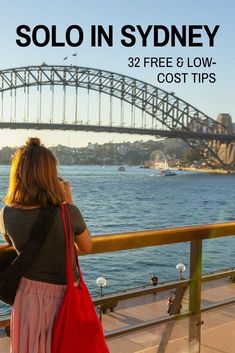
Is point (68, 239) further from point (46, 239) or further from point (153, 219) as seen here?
point (153, 219)

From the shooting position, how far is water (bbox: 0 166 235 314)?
21797 mm

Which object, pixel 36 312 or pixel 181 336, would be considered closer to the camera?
pixel 36 312

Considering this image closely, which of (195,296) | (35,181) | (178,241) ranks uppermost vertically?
(35,181)

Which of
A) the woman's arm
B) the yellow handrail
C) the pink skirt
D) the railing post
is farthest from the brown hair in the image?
the railing post

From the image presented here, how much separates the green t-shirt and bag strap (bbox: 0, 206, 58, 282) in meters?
0.01

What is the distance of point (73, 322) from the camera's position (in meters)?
1.83

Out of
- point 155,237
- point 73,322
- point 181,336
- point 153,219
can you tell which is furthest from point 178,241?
point 153,219

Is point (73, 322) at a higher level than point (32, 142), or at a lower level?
Answer: lower

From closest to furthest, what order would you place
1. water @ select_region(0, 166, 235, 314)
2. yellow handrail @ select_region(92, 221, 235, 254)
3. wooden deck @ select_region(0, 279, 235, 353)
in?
yellow handrail @ select_region(92, 221, 235, 254) → wooden deck @ select_region(0, 279, 235, 353) → water @ select_region(0, 166, 235, 314)

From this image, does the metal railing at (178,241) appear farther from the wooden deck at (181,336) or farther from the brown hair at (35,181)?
the brown hair at (35,181)

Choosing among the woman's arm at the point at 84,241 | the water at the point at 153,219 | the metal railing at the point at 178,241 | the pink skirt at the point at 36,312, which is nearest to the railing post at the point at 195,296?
the metal railing at the point at 178,241

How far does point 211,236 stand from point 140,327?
50 cm

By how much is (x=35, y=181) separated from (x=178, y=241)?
3.07ft

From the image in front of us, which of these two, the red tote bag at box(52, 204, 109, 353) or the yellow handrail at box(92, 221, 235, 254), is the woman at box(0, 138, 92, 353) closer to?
the red tote bag at box(52, 204, 109, 353)
